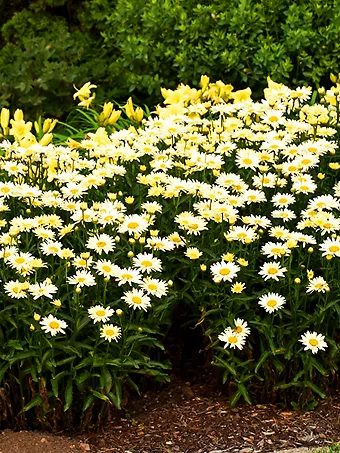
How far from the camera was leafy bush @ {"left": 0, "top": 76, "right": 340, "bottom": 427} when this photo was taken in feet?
11.8

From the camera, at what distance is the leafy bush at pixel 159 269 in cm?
360

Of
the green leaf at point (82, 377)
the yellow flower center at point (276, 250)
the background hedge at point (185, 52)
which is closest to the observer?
the green leaf at point (82, 377)

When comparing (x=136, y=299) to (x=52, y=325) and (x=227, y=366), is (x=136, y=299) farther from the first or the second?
(x=227, y=366)

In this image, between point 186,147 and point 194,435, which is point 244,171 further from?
point 194,435

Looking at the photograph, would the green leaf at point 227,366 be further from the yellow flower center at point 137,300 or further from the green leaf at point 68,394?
the green leaf at point 68,394

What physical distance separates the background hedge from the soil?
3211 millimetres

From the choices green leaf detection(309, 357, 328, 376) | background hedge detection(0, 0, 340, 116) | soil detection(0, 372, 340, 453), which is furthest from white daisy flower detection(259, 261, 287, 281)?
background hedge detection(0, 0, 340, 116)

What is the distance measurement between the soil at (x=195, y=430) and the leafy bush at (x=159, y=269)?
0.30ft

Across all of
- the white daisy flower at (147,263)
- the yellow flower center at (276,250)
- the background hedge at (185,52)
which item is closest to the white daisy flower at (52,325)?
the white daisy flower at (147,263)

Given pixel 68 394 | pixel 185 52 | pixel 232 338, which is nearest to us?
pixel 68 394

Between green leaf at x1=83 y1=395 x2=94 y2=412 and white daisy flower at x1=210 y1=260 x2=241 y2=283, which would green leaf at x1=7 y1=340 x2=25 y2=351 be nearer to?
green leaf at x1=83 y1=395 x2=94 y2=412

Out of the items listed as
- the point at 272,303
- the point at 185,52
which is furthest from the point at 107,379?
the point at 185,52

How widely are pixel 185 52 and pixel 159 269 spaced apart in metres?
3.50

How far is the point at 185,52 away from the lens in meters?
6.86
